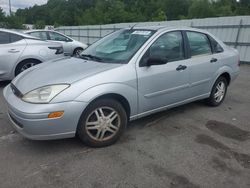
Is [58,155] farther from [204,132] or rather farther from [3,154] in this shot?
[204,132]

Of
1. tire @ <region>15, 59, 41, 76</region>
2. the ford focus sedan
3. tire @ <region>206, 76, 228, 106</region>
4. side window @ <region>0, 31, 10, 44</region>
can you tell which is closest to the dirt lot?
the ford focus sedan

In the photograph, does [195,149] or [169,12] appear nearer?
[195,149]

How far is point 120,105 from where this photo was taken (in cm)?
338

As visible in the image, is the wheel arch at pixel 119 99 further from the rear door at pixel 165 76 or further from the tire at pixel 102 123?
the rear door at pixel 165 76

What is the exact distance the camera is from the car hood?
121 inches

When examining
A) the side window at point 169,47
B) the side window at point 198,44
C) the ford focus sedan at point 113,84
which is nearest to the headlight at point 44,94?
the ford focus sedan at point 113,84

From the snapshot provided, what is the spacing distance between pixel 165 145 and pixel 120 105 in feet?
2.70

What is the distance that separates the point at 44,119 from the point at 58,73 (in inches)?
28.4

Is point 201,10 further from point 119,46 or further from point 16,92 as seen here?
point 16,92

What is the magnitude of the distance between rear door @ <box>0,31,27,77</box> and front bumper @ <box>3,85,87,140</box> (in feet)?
11.1

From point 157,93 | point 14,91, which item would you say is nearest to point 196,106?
point 157,93

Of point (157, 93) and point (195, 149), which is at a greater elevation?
point (157, 93)

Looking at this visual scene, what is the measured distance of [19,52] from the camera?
6.21 metres

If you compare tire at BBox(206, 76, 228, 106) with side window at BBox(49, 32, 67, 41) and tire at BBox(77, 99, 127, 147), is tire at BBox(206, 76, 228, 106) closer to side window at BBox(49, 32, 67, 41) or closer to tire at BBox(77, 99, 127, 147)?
tire at BBox(77, 99, 127, 147)
